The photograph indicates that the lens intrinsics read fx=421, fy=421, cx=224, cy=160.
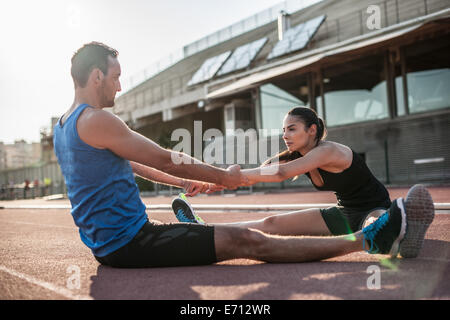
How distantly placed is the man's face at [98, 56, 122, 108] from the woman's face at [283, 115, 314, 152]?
5.92 feet

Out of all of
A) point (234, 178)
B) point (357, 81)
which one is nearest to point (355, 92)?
point (357, 81)

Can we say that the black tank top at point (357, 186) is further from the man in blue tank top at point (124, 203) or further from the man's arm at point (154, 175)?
the man's arm at point (154, 175)

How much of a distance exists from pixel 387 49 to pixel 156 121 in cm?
2188

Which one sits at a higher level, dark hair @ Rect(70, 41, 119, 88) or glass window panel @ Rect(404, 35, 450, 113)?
glass window panel @ Rect(404, 35, 450, 113)

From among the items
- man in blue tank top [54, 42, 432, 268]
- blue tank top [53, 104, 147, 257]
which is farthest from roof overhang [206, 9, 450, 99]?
blue tank top [53, 104, 147, 257]

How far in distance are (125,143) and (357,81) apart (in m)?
16.9

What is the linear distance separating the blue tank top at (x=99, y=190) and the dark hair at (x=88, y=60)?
253 millimetres

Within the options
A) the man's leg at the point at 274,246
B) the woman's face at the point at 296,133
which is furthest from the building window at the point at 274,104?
the man's leg at the point at 274,246

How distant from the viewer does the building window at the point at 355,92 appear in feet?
57.8

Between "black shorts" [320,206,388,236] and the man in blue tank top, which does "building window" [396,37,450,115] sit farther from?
the man in blue tank top

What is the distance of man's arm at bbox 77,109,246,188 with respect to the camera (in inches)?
117

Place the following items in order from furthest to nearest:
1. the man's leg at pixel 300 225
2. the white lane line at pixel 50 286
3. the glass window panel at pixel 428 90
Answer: the glass window panel at pixel 428 90
the man's leg at pixel 300 225
the white lane line at pixel 50 286

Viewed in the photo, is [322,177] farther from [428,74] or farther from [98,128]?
[428,74]

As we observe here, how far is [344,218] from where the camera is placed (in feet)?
14.2
